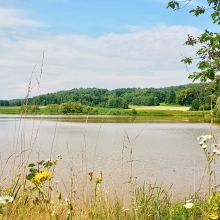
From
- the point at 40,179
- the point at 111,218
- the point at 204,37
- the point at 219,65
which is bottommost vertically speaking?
the point at 111,218

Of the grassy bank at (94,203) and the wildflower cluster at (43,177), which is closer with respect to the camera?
the wildflower cluster at (43,177)

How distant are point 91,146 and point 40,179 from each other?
9.85 meters

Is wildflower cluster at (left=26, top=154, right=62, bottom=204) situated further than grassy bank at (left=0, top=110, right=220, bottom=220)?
No

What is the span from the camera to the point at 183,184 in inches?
231

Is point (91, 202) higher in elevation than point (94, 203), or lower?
lower

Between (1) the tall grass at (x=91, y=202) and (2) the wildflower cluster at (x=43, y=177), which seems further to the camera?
(1) the tall grass at (x=91, y=202)

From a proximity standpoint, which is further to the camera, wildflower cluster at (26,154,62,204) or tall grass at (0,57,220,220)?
tall grass at (0,57,220,220)

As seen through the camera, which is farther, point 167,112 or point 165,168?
point 167,112

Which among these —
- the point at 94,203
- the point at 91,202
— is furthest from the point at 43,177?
the point at 91,202

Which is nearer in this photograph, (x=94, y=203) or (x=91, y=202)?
(x=94, y=203)

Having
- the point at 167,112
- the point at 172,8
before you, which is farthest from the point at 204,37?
the point at 167,112

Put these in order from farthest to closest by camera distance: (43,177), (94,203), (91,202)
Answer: (91,202)
(94,203)
(43,177)

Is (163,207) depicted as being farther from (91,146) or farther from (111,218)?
(91,146)

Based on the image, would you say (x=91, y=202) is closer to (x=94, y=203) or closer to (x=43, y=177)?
(x=94, y=203)
